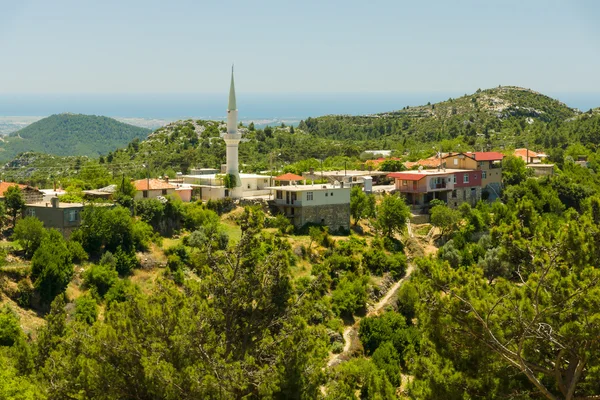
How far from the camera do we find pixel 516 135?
11175 centimetres

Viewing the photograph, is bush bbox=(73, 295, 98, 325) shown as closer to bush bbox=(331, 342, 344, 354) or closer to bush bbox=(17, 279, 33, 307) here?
bush bbox=(17, 279, 33, 307)

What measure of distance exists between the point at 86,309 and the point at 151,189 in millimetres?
14428

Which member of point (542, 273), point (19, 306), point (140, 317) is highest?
point (542, 273)

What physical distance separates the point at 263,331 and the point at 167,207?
24.7 m

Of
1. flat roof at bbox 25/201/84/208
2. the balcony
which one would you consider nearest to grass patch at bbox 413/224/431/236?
the balcony

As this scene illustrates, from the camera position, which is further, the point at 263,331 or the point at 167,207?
the point at 167,207

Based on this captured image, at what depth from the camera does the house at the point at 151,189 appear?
48.0 meters

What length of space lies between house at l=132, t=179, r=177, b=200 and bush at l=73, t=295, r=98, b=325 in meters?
12.5

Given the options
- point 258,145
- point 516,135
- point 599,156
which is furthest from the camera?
point 516,135

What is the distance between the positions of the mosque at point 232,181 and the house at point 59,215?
36.0ft

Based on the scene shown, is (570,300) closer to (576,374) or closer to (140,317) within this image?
(576,374)

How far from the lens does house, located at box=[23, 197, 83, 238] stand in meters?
41.3

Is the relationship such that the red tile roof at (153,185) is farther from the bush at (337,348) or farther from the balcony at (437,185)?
the balcony at (437,185)

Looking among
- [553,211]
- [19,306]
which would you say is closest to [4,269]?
[19,306]
